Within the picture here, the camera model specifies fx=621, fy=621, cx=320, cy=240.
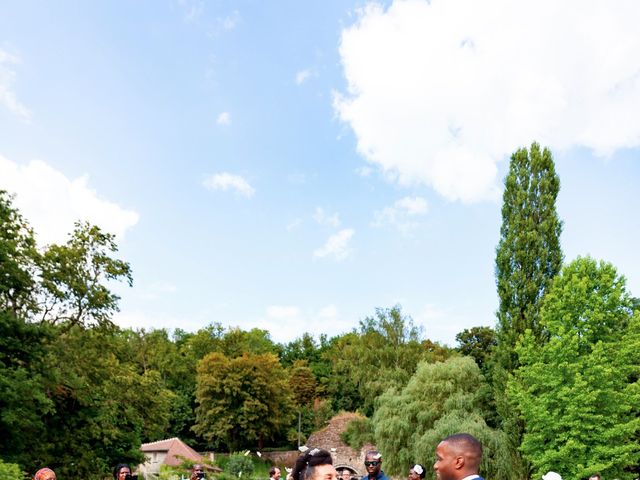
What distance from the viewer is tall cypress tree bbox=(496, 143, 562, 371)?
34969mm

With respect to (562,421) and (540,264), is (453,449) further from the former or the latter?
(540,264)

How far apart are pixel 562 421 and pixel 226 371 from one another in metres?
41.0

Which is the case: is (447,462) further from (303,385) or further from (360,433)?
(303,385)

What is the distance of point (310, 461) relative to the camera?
407cm

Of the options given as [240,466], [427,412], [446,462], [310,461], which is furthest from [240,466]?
[446,462]

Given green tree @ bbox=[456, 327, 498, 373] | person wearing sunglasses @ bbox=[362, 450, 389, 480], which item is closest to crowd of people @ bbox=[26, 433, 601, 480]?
person wearing sunglasses @ bbox=[362, 450, 389, 480]

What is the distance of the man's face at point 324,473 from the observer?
13.0ft

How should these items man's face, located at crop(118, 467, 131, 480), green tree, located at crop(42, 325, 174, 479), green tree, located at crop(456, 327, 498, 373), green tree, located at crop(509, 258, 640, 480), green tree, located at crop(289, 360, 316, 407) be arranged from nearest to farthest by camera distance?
man's face, located at crop(118, 467, 131, 480) < green tree, located at crop(42, 325, 174, 479) < green tree, located at crop(509, 258, 640, 480) < green tree, located at crop(456, 327, 498, 373) < green tree, located at crop(289, 360, 316, 407)

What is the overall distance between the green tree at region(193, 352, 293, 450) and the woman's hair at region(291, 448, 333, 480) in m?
59.3

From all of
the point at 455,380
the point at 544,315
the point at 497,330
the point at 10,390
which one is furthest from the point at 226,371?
the point at 10,390

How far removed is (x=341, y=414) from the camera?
65.7 metres

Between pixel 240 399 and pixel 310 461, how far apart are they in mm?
61685

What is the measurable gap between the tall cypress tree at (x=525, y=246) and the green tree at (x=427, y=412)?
415cm

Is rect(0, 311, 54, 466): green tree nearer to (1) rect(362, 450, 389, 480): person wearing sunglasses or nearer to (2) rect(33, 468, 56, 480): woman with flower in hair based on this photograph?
(2) rect(33, 468, 56, 480): woman with flower in hair
